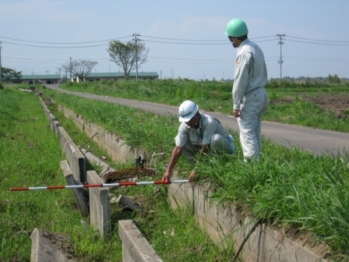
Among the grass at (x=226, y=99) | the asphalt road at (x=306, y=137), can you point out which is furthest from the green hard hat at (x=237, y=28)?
the grass at (x=226, y=99)

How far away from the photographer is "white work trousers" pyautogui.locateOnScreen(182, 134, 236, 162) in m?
6.62

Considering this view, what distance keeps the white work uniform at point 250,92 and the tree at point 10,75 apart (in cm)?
11029

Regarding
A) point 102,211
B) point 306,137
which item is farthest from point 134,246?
point 306,137

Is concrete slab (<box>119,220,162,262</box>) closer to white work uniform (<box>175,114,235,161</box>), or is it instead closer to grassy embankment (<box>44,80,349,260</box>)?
grassy embankment (<box>44,80,349,260</box>)

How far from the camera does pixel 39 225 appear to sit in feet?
22.2

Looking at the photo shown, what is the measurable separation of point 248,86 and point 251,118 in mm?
387

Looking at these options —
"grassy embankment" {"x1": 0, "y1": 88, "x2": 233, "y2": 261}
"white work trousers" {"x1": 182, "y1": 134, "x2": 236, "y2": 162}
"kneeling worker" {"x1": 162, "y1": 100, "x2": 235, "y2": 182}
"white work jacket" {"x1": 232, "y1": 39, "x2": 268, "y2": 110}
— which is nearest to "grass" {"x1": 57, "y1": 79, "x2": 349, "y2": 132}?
"white work trousers" {"x1": 182, "y1": 134, "x2": 236, "y2": 162}

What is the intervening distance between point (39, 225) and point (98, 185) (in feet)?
3.20

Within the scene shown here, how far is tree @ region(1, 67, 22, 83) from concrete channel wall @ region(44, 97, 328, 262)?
11004 cm

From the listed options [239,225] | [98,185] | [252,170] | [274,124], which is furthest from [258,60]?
[274,124]

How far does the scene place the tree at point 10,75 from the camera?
362 feet

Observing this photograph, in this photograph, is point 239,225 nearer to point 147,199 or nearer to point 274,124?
point 147,199

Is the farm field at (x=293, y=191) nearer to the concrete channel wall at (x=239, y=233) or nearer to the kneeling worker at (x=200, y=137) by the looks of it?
the concrete channel wall at (x=239, y=233)

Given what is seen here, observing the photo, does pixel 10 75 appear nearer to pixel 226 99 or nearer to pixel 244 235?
pixel 226 99
